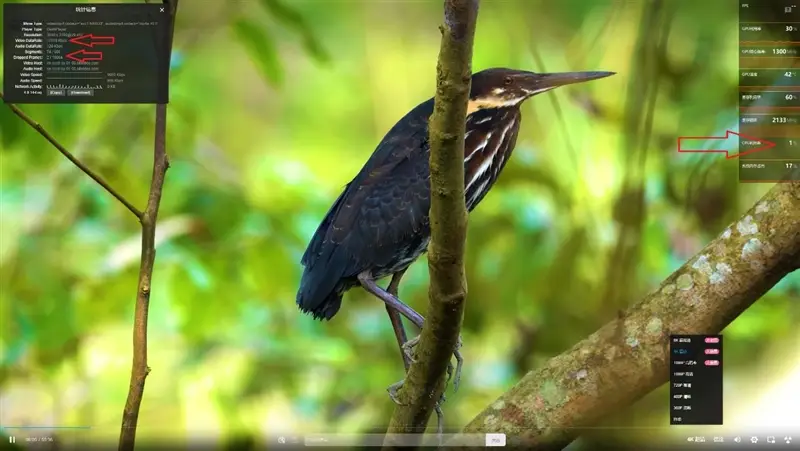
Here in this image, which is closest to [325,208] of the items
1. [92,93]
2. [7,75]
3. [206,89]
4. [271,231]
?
[271,231]

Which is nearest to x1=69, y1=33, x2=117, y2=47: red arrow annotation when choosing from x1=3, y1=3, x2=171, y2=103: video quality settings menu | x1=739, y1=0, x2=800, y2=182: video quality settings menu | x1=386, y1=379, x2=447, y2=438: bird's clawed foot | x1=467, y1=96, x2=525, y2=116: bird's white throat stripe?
x1=3, y1=3, x2=171, y2=103: video quality settings menu

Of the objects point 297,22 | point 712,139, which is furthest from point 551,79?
point 297,22

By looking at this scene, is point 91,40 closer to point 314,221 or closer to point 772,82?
point 314,221

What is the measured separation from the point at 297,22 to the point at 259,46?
0.31ft

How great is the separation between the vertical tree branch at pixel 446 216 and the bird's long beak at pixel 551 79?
0.49 m

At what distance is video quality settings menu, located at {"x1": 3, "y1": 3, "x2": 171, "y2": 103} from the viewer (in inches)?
56.7

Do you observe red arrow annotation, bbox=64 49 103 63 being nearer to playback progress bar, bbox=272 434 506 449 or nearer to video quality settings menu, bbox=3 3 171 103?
video quality settings menu, bbox=3 3 171 103

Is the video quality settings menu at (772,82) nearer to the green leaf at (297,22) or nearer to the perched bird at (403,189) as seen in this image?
the perched bird at (403,189)

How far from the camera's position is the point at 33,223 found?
1.67 metres

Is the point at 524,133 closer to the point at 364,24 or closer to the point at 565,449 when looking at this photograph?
the point at 364,24

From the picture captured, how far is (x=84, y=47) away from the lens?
144cm

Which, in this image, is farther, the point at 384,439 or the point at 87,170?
the point at 384,439

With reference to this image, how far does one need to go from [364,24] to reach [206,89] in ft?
1.03

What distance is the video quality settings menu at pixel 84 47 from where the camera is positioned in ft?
4.72
